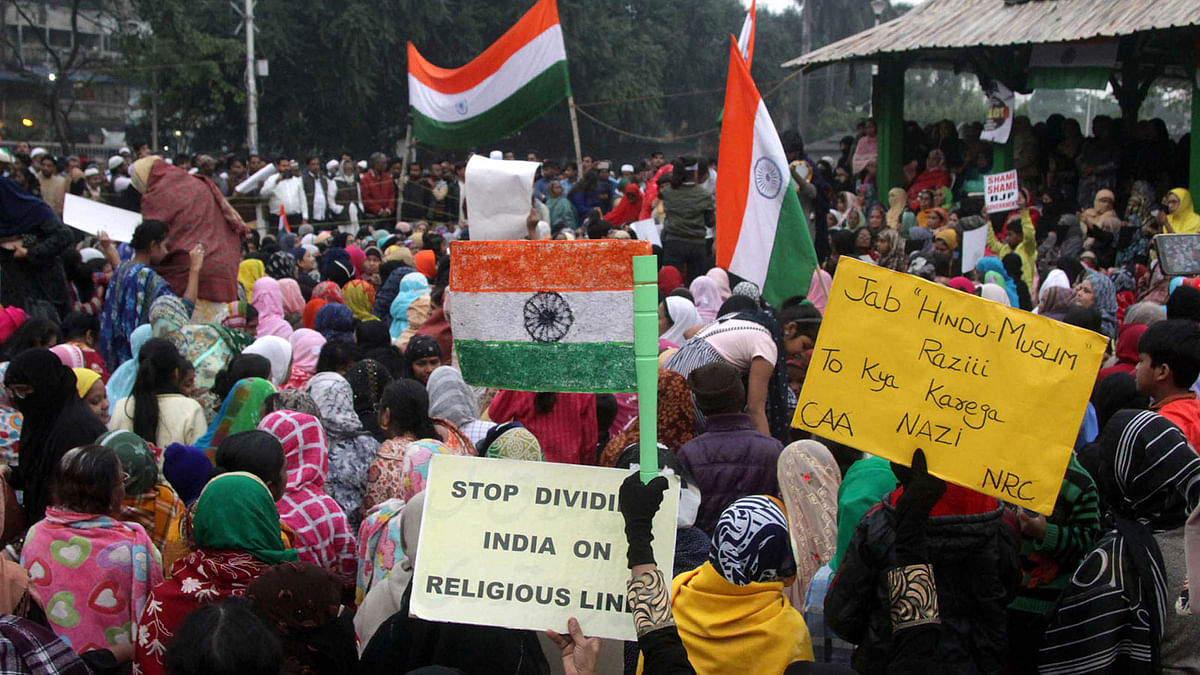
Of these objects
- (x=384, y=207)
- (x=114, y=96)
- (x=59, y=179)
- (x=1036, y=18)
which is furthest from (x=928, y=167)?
(x=114, y=96)

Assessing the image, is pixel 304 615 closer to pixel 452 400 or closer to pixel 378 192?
pixel 452 400

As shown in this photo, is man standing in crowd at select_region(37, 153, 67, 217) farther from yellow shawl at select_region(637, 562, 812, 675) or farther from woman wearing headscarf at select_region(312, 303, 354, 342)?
yellow shawl at select_region(637, 562, 812, 675)

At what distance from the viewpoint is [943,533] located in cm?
304

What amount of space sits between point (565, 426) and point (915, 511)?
2.96 metres

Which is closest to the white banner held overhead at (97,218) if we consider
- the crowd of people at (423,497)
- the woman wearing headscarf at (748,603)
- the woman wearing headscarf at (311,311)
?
the crowd of people at (423,497)

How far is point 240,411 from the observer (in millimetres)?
5625

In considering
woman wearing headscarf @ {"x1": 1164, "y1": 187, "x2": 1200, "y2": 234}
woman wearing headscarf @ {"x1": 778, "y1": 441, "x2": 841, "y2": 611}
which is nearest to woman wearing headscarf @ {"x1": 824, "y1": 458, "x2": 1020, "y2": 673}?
woman wearing headscarf @ {"x1": 778, "y1": 441, "x2": 841, "y2": 611}

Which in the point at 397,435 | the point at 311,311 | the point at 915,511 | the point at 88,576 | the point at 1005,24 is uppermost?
the point at 1005,24

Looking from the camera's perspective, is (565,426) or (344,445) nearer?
(344,445)

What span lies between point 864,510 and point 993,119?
14.2 m

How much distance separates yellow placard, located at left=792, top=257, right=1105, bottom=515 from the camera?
3.02 metres

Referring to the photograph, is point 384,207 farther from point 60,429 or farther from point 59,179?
point 60,429

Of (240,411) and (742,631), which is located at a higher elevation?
(240,411)

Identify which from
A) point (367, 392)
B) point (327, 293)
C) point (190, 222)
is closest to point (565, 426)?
point (367, 392)
